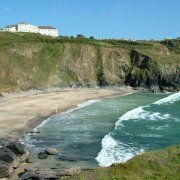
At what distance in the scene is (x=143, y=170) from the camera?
22.1m

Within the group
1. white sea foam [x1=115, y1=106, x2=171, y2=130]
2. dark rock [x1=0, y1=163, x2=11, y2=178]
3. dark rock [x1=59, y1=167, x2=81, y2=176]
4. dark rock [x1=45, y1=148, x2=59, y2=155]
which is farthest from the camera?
white sea foam [x1=115, y1=106, x2=171, y2=130]

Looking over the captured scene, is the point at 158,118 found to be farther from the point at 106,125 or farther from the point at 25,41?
the point at 25,41

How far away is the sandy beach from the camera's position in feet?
190

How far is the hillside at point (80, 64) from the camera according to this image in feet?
351

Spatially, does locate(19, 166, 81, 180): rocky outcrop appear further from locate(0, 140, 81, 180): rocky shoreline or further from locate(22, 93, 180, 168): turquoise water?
locate(22, 93, 180, 168): turquoise water

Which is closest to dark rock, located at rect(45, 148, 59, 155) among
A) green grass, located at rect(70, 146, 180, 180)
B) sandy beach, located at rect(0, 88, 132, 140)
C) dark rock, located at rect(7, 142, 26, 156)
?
dark rock, located at rect(7, 142, 26, 156)

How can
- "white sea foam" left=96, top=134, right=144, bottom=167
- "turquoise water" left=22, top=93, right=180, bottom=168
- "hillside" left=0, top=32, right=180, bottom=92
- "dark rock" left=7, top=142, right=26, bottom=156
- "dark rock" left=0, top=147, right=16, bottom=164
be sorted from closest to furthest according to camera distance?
"dark rock" left=0, top=147, right=16, bottom=164 → "white sea foam" left=96, top=134, right=144, bottom=167 → "dark rock" left=7, top=142, right=26, bottom=156 → "turquoise water" left=22, top=93, right=180, bottom=168 → "hillside" left=0, top=32, right=180, bottom=92

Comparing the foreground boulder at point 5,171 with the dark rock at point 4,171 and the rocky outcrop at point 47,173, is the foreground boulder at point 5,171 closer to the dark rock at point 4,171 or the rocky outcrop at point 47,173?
the dark rock at point 4,171

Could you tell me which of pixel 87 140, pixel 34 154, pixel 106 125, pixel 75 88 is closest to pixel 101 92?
pixel 75 88

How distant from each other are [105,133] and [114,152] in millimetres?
9965

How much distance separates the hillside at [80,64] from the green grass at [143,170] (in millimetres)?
79877

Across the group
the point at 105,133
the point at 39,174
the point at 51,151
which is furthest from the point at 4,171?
the point at 105,133

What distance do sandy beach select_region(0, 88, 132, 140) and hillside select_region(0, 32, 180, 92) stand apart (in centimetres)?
823

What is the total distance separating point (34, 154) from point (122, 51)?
87756 millimetres
